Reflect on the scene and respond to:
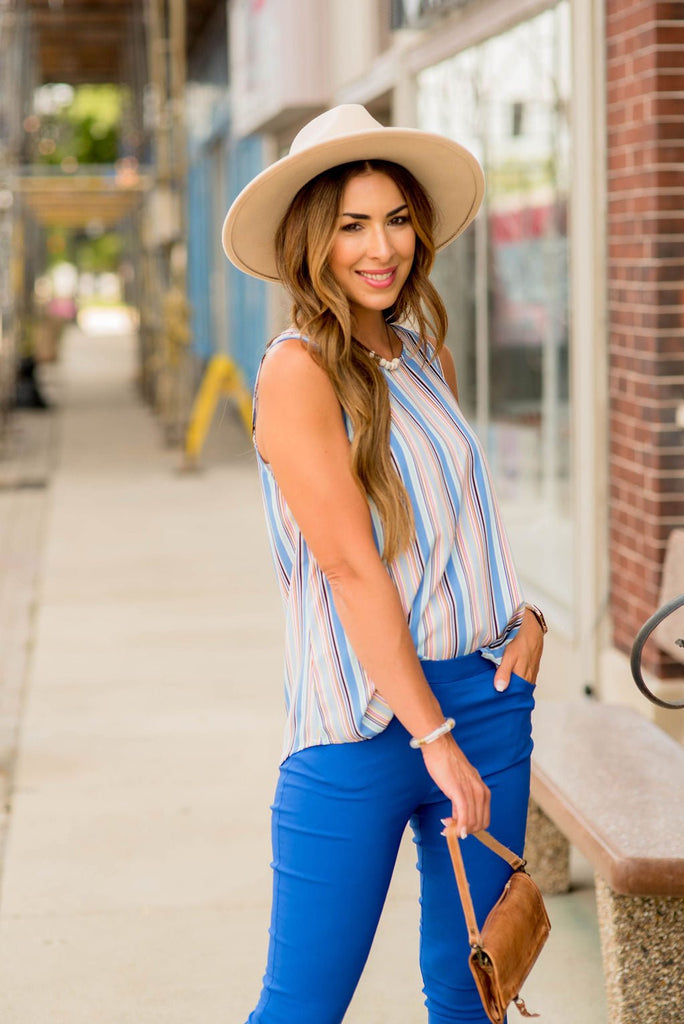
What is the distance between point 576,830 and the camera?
3.25 metres

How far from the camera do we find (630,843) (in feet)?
10.0

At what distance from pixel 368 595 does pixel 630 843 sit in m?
1.21

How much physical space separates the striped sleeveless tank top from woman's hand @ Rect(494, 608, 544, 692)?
20 millimetres

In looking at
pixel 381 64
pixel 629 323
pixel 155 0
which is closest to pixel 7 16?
pixel 155 0

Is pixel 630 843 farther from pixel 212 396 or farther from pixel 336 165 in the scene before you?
pixel 212 396

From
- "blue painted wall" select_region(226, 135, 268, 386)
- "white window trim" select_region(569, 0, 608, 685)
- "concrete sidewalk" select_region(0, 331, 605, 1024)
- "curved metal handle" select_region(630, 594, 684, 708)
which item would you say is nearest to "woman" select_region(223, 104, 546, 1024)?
"curved metal handle" select_region(630, 594, 684, 708)

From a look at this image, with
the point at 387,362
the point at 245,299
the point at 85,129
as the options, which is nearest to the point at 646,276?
the point at 387,362

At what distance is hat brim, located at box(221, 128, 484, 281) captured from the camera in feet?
7.26

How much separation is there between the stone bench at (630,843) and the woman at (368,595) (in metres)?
0.76

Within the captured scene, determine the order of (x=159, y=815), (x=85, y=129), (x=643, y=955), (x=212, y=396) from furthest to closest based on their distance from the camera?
(x=85, y=129) < (x=212, y=396) < (x=159, y=815) < (x=643, y=955)

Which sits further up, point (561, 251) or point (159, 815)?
point (561, 251)

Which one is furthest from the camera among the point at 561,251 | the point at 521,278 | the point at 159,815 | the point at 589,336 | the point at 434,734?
the point at 521,278

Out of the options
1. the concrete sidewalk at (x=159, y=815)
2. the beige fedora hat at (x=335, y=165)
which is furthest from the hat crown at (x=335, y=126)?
the concrete sidewalk at (x=159, y=815)

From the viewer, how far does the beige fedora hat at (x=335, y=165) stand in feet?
7.25
